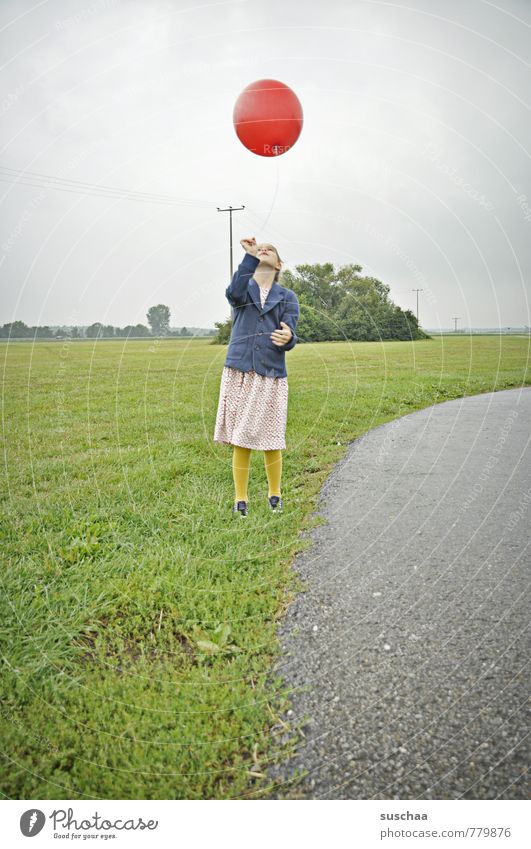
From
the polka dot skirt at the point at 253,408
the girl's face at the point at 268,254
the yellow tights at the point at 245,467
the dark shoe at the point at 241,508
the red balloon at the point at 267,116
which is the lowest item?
the dark shoe at the point at 241,508

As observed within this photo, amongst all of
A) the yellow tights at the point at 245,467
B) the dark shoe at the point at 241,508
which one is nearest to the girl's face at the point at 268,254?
the yellow tights at the point at 245,467

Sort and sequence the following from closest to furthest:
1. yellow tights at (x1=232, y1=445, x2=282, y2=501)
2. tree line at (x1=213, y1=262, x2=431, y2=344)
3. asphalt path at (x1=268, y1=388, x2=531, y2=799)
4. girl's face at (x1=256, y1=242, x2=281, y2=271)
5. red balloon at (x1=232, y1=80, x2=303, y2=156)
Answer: asphalt path at (x1=268, y1=388, x2=531, y2=799) < red balloon at (x1=232, y1=80, x2=303, y2=156) < girl's face at (x1=256, y1=242, x2=281, y2=271) < yellow tights at (x1=232, y1=445, x2=282, y2=501) < tree line at (x1=213, y1=262, x2=431, y2=344)

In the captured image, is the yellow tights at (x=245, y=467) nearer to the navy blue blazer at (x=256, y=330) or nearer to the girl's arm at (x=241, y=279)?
the navy blue blazer at (x=256, y=330)

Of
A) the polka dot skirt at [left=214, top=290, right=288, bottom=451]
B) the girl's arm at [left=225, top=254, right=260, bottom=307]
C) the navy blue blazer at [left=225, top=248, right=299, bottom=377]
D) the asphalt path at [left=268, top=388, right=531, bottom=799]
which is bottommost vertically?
the asphalt path at [left=268, top=388, right=531, bottom=799]

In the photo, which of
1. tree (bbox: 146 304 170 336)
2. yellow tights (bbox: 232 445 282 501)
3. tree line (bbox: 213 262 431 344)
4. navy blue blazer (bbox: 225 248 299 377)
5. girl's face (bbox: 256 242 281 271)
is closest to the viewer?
girl's face (bbox: 256 242 281 271)

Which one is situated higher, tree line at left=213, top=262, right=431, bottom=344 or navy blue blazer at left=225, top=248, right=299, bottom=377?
tree line at left=213, top=262, right=431, bottom=344

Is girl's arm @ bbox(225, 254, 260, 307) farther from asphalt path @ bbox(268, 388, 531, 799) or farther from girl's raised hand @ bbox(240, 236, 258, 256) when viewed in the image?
asphalt path @ bbox(268, 388, 531, 799)

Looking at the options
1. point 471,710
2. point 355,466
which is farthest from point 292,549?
point 355,466

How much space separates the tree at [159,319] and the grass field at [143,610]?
1540 millimetres

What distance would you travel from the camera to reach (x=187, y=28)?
4.62 meters

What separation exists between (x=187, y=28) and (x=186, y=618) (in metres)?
4.88

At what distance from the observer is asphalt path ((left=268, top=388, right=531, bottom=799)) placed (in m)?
2.17

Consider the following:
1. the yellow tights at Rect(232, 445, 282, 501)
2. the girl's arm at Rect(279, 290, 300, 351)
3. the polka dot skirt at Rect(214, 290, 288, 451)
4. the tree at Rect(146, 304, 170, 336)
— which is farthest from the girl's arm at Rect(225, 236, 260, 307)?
the tree at Rect(146, 304, 170, 336)

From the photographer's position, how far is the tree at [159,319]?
263 inches
